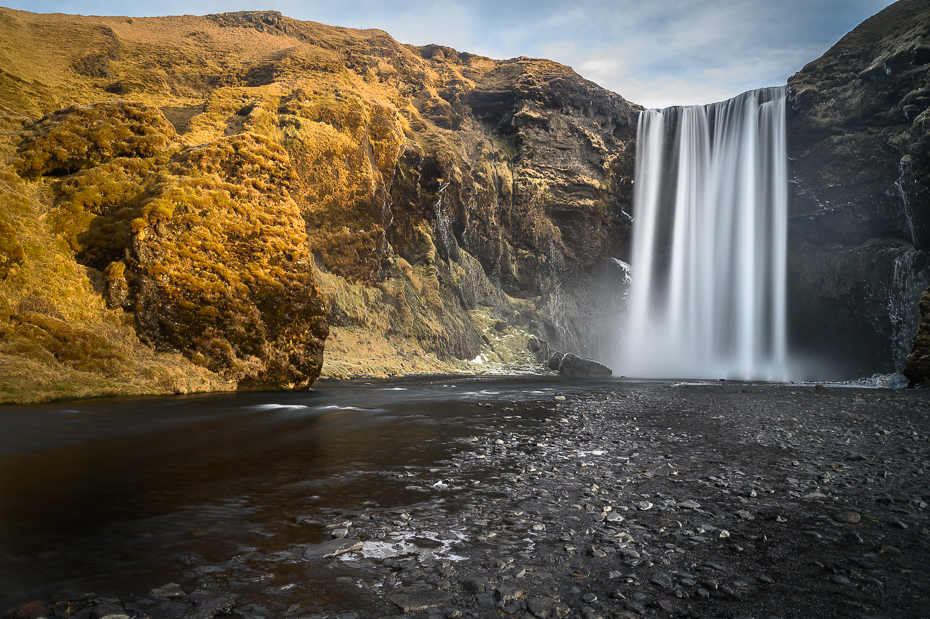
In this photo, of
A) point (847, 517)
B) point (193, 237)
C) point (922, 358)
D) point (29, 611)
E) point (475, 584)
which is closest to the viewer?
point (29, 611)

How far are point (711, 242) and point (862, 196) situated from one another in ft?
49.4

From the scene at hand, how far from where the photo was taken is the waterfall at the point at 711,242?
178ft

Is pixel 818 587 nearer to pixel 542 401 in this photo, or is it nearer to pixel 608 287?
pixel 542 401

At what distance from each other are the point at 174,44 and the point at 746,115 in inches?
2899

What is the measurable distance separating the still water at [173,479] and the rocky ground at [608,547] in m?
0.39

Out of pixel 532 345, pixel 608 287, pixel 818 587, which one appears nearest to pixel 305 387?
pixel 818 587

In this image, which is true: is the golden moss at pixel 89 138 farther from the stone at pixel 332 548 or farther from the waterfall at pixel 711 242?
the waterfall at pixel 711 242

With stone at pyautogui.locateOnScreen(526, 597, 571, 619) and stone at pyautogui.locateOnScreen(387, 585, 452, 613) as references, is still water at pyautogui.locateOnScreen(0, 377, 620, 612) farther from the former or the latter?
stone at pyautogui.locateOnScreen(526, 597, 571, 619)

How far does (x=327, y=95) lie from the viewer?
50656mm

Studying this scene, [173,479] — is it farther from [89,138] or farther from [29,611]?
[89,138]

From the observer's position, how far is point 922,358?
2655cm

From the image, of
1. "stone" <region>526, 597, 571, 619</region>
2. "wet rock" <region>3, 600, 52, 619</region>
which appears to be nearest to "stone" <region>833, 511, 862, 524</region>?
"stone" <region>526, 597, 571, 619</region>

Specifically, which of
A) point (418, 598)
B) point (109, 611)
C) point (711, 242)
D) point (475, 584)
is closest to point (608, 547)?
point (475, 584)

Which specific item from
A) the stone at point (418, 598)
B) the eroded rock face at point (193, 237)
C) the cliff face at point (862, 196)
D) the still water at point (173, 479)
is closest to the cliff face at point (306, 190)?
the eroded rock face at point (193, 237)
